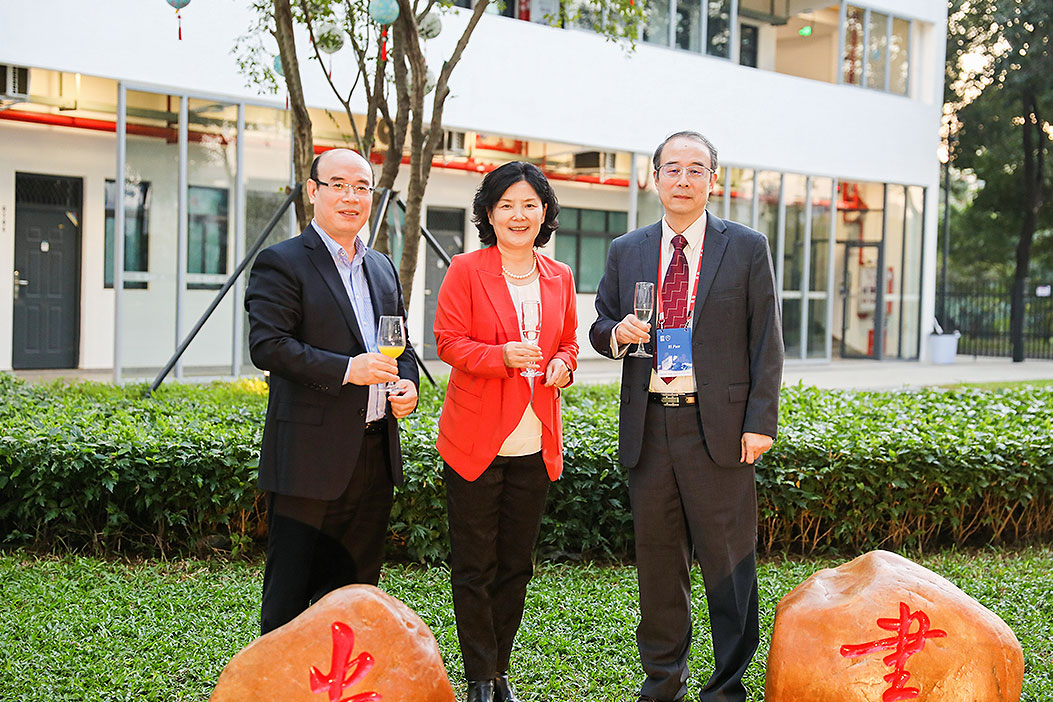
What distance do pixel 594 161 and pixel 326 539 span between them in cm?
1228

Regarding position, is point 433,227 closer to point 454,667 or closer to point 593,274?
point 593,274

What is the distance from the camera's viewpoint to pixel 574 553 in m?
5.09

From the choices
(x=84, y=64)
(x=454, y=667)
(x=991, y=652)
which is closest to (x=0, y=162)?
(x=84, y=64)

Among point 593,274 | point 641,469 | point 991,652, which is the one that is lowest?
point 991,652

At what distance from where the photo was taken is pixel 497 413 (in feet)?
10.7

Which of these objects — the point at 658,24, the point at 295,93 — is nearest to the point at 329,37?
the point at 295,93

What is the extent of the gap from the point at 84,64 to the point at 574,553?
8.10 meters

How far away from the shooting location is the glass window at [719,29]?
Answer: 615 inches

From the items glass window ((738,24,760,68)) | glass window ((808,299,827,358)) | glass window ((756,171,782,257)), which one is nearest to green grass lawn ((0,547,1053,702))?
glass window ((756,171,782,257))

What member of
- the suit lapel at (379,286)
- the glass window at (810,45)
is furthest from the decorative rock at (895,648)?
the glass window at (810,45)

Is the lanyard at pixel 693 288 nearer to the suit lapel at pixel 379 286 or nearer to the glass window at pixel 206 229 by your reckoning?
the suit lapel at pixel 379 286

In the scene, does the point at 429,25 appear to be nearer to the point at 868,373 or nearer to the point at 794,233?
the point at 794,233

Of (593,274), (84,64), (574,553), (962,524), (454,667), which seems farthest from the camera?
(593,274)

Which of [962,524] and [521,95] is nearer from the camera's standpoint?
[962,524]
